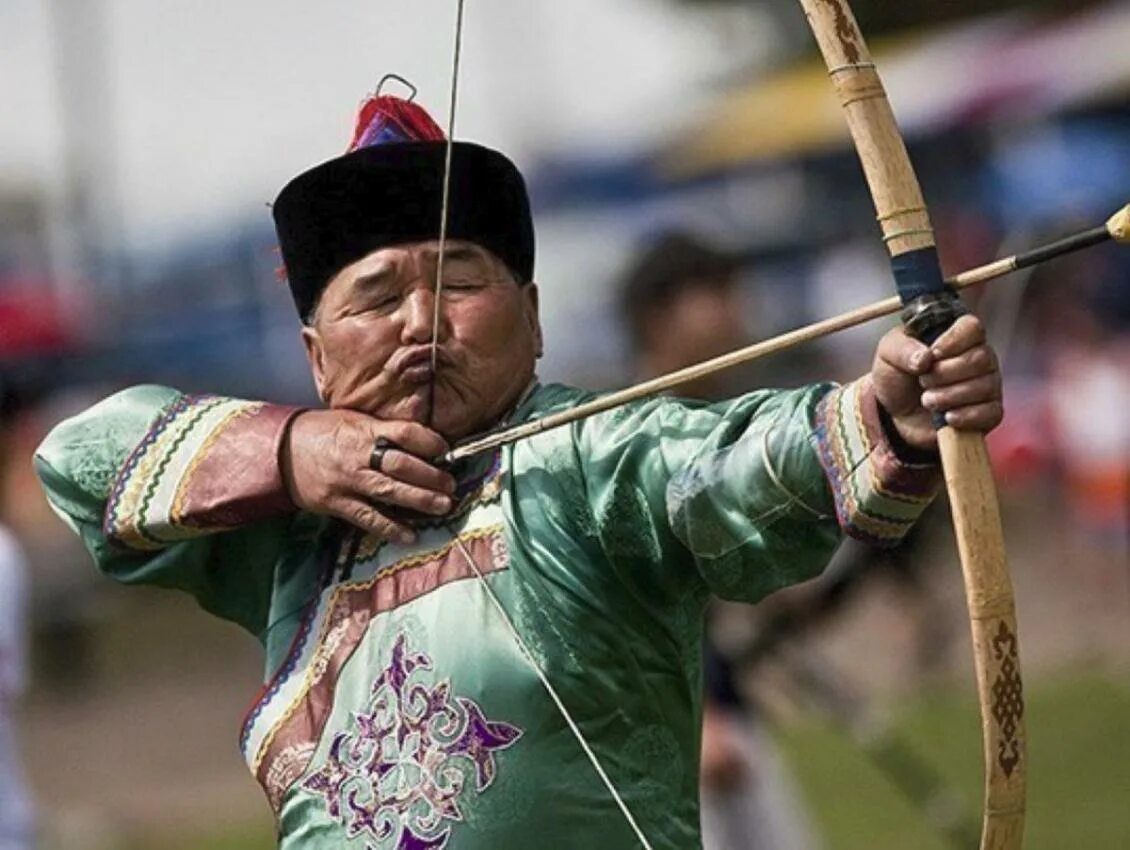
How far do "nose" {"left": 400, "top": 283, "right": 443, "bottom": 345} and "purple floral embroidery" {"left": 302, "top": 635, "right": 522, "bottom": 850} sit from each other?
308 mm

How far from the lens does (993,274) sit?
263 cm

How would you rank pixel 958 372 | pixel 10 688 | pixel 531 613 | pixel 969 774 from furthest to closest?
pixel 969 774
pixel 10 688
pixel 531 613
pixel 958 372

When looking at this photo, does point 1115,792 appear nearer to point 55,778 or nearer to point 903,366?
point 55,778

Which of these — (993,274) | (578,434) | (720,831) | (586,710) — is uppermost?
(993,274)

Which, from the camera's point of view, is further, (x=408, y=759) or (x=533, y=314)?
(x=533, y=314)

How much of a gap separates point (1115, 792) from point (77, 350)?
16.0 m

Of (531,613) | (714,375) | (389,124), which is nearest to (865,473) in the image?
(531,613)

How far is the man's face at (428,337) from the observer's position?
3.21m

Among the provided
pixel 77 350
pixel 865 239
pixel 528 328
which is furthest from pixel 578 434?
pixel 77 350

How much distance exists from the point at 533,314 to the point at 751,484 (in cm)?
53

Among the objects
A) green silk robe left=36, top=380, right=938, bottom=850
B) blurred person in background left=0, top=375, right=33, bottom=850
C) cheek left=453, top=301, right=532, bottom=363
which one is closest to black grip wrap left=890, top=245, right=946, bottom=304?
green silk robe left=36, top=380, right=938, bottom=850

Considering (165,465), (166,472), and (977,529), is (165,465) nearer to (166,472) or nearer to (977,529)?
(166,472)

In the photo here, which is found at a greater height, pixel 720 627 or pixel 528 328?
pixel 528 328

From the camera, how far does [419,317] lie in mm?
3211
